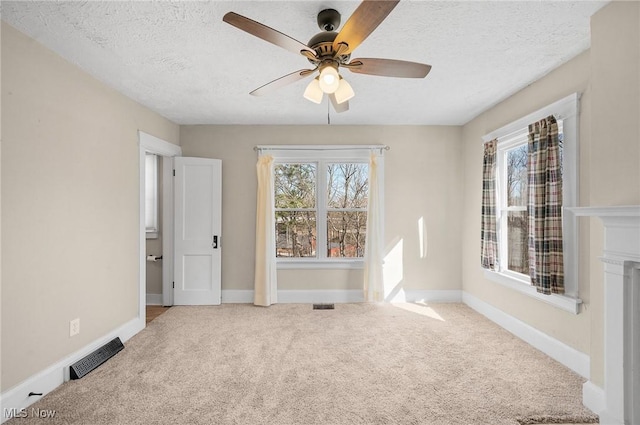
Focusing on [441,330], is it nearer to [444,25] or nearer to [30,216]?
[444,25]

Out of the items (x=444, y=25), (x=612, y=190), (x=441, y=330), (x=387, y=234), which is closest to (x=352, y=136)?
(x=387, y=234)

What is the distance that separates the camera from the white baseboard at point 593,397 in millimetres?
1923

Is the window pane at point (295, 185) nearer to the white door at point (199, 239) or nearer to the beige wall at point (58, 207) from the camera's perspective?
the white door at point (199, 239)

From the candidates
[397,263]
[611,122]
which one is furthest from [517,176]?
[397,263]

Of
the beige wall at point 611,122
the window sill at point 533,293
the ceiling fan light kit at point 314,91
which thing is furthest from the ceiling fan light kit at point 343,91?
the window sill at point 533,293

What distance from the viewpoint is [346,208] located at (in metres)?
4.38

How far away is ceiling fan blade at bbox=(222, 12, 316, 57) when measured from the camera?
1.43 meters

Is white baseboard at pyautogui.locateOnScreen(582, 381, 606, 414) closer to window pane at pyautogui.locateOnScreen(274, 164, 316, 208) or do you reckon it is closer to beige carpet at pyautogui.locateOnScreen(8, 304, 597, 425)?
beige carpet at pyautogui.locateOnScreen(8, 304, 597, 425)

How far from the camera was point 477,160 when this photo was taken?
3.91 metres

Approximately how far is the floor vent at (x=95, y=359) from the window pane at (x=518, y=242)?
406 cm

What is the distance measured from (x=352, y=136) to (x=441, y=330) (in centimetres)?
270

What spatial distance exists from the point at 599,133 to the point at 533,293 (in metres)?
1.60

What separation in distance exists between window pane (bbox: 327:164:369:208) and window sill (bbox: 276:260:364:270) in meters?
0.79

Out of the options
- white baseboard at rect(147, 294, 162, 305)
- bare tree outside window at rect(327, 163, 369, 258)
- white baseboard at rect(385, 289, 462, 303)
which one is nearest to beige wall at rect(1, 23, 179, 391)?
white baseboard at rect(147, 294, 162, 305)
